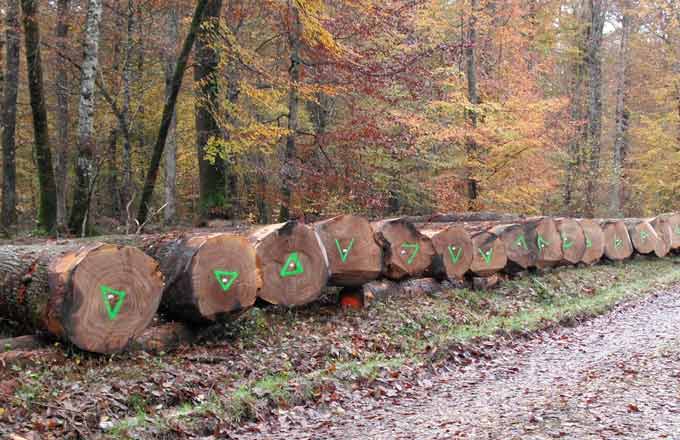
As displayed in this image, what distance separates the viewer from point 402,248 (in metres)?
8.80

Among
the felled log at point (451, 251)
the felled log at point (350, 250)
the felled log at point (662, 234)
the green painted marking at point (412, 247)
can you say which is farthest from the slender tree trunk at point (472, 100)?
the felled log at point (350, 250)

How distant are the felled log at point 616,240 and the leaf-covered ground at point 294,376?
5.97 meters

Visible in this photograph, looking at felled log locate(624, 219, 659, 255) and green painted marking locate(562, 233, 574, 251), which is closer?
green painted marking locate(562, 233, 574, 251)

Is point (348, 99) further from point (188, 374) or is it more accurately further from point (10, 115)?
point (188, 374)

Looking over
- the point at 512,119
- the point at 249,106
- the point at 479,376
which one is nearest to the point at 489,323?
the point at 479,376

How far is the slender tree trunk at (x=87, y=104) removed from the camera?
11.5 meters

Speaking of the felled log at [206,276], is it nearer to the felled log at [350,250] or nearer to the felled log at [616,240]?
the felled log at [350,250]

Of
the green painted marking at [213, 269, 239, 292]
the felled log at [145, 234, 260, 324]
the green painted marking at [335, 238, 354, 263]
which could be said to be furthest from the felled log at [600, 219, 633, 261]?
the green painted marking at [213, 269, 239, 292]

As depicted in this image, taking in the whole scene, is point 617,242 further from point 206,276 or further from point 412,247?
point 206,276

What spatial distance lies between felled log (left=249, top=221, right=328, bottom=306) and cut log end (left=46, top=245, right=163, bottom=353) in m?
1.49

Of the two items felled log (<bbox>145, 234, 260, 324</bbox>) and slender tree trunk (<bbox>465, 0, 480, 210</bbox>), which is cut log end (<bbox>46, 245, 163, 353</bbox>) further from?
slender tree trunk (<bbox>465, 0, 480, 210</bbox>)

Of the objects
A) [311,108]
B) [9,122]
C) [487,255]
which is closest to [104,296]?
[487,255]

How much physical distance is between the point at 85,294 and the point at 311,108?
15.8 meters

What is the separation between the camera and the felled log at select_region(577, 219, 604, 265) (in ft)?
44.6
